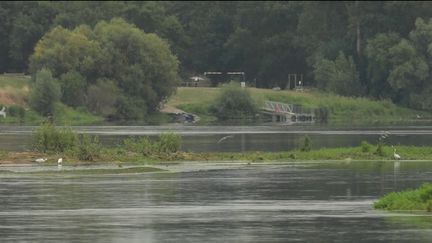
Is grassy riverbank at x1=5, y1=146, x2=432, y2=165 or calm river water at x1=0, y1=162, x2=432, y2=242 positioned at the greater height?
calm river water at x1=0, y1=162, x2=432, y2=242

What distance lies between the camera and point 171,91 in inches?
5837

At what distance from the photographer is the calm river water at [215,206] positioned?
3378 cm

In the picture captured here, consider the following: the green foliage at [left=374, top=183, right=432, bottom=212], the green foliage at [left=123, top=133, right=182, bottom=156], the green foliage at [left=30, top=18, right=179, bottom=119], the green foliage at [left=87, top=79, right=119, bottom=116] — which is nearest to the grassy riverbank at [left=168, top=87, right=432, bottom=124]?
the green foliage at [left=30, top=18, right=179, bottom=119]

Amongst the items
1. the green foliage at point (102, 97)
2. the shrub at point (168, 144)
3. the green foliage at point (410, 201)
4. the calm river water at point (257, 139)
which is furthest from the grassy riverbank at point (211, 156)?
the green foliage at point (102, 97)

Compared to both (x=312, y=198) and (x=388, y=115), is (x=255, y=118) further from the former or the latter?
(x=312, y=198)

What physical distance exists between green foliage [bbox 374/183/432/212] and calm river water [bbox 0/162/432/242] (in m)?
0.49

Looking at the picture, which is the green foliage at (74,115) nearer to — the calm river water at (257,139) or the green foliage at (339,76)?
the green foliage at (339,76)

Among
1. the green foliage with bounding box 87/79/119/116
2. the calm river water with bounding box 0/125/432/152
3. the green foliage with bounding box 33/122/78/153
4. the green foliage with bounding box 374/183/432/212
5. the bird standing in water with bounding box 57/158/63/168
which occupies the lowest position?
the green foliage with bounding box 87/79/119/116

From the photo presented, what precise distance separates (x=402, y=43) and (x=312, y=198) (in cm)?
11258

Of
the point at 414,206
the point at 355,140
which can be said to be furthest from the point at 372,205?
the point at 355,140

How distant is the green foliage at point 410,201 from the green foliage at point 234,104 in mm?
106854

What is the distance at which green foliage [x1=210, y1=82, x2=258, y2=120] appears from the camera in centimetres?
14800

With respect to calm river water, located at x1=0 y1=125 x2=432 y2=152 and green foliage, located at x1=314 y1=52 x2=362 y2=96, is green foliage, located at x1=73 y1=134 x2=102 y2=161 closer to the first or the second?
calm river water, located at x1=0 y1=125 x2=432 y2=152

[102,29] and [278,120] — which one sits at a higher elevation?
[102,29]
